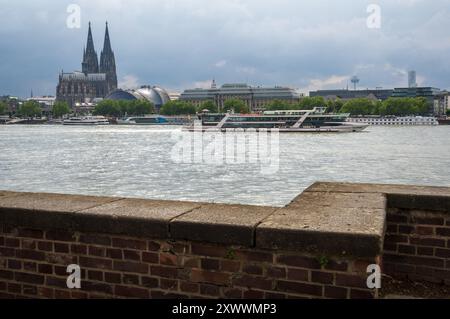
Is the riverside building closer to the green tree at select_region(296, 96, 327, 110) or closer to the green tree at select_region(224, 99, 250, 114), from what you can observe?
the green tree at select_region(224, 99, 250, 114)

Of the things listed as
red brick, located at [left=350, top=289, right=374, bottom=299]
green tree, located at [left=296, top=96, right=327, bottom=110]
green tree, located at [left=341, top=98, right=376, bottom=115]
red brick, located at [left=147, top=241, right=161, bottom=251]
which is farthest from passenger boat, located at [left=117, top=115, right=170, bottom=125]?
red brick, located at [left=350, top=289, right=374, bottom=299]

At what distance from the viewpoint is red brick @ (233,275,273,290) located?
2.68m

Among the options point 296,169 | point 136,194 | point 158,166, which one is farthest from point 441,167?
point 136,194

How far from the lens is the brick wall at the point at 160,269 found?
→ 8.46ft

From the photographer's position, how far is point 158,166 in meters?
32.0

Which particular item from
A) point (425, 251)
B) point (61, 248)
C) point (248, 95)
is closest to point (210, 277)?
point (61, 248)

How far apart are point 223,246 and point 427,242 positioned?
1632mm

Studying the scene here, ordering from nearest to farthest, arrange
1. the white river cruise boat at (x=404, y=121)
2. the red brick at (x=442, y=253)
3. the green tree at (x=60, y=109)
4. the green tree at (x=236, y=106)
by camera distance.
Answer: the red brick at (x=442, y=253)
the white river cruise boat at (x=404, y=121)
the green tree at (x=236, y=106)
the green tree at (x=60, y=109)

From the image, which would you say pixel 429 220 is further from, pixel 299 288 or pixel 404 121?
pixel 404 121

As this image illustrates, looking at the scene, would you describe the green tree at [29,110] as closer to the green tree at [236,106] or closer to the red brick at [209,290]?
the green tree at [236,106]

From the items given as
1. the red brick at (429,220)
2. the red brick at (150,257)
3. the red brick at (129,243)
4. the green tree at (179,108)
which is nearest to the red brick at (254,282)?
the red brick at (150,257)

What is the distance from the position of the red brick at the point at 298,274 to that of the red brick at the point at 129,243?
867 mm

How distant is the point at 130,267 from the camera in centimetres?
299

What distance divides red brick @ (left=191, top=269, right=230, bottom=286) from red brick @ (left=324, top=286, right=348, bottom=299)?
0.54m
